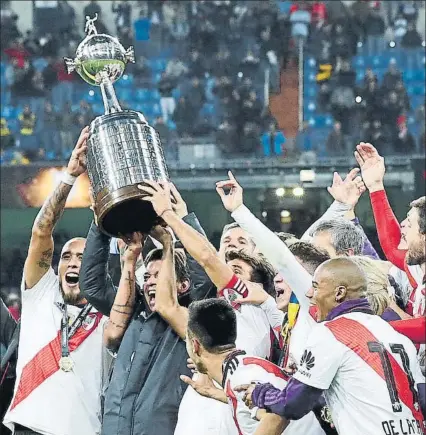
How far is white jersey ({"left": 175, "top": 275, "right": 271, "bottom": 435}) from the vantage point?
366 cm

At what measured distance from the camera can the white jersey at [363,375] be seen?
3.12 m

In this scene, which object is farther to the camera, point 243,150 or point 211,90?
point 211,90

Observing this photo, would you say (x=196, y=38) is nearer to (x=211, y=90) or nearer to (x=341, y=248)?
(x=211, y=90)

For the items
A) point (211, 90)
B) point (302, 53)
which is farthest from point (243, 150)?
point (302, 53)

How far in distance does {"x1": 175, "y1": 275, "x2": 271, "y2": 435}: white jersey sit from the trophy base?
415mm

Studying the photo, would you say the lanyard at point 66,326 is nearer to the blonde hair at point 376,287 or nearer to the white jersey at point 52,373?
the white jersey at point 52,373

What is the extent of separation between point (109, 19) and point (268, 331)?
1263 cm

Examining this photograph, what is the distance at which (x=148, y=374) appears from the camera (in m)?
3.99

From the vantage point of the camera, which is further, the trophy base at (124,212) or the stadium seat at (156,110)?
the stadium seat at (156,110)

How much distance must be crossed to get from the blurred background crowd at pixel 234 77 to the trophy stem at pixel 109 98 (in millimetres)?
7297

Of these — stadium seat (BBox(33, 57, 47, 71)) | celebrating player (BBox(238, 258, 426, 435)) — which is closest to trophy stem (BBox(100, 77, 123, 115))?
celebrating player (BBox(238, 258, 426, 435))

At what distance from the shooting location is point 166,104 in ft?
45.5

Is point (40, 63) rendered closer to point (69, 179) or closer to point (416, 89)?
point (416, 89)

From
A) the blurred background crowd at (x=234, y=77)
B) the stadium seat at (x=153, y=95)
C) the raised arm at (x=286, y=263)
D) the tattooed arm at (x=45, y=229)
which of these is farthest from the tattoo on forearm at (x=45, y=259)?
the stadium seat at (x=153, y=95)
